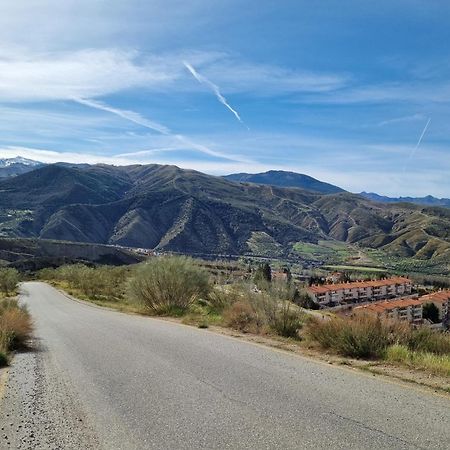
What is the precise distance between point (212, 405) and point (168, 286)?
17.3 metres

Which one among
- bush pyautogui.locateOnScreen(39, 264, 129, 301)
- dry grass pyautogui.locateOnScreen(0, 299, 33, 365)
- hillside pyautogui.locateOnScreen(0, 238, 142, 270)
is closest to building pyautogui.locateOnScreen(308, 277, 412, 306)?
bush pyautogui.locateOnScreen(39, 264, 129, 301)

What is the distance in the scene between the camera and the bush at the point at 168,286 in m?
23.7

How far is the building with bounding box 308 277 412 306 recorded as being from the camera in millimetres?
81500

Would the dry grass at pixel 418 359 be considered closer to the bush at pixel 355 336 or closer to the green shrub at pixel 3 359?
the bush at pixel 355 336

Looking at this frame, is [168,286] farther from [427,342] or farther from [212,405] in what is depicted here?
[212,405]

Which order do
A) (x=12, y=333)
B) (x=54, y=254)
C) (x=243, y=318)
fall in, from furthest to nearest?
(x=54, y=254)
(x=243, y=318)
(x=12, y=333)

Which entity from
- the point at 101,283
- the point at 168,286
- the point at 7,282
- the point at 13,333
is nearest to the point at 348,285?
the point at 101,283

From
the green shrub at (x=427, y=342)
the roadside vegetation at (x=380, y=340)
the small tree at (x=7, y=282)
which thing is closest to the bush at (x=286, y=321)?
the roadside vegetation at (x=380, y=340)

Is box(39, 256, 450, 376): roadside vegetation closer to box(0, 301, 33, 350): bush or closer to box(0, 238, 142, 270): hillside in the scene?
box(0, 301, 33, 350): bush

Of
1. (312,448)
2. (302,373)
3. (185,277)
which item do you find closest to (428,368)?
(302,373)

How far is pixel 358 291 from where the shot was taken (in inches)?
3531

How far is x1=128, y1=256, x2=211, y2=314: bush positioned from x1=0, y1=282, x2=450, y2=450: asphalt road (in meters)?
12.6

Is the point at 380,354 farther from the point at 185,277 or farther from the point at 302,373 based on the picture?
the point at 185,277

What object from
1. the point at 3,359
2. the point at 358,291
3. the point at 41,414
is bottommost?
the point at 358,291
